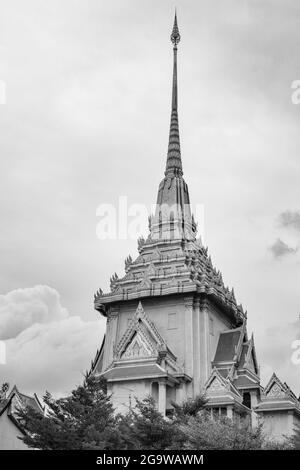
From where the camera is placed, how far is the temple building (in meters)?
43.6

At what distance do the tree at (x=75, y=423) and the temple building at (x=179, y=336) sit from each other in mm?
12908

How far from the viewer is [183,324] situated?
4875cm

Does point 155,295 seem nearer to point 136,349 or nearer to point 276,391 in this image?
point 136,349

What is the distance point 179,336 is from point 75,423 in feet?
68.0

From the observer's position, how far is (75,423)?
2855cm

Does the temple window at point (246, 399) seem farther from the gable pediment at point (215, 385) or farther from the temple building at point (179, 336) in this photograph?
the gable pediment at point (215, 385)

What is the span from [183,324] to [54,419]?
817 inches

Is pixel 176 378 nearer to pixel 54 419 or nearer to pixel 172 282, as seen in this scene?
pixel 172 282

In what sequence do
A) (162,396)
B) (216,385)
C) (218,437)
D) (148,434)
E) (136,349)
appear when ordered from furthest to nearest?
(136,349)
(216,385)
(162,396)
(148,434)
(218,437)

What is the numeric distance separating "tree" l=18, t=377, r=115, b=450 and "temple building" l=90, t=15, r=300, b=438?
1291 cm

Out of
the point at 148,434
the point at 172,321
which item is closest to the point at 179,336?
the point at 172,321

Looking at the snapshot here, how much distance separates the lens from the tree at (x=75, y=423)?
26.9m

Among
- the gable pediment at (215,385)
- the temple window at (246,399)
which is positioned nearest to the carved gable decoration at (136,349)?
the gable pediment at (215,385)
